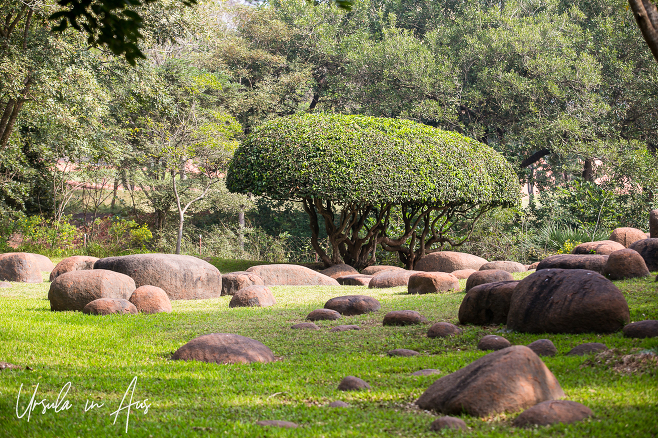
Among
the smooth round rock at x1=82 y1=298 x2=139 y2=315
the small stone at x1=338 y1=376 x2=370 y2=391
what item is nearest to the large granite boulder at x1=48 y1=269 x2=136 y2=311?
the smooth round rock at x1=82 y1=298 x2=139 y2=315

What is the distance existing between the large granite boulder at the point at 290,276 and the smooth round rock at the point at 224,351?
7.62 meters

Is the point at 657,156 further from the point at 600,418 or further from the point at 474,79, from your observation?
the point at 600,418

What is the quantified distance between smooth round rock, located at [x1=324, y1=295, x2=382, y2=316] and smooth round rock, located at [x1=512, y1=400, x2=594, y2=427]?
17.0 ft

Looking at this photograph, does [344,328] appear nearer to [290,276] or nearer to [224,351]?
[224,351]

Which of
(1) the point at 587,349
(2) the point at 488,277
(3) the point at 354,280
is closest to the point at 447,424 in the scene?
(1) the point at 587,349

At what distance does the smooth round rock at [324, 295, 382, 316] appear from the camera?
8477 mm

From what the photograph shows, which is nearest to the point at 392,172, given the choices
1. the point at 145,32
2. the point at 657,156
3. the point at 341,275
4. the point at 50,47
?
the point at 341,275

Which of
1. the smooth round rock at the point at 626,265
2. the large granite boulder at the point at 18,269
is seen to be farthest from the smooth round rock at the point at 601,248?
the large granite boulder at the point at 18,269

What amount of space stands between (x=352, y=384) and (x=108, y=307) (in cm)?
534

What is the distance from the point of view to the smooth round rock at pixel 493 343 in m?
5.54

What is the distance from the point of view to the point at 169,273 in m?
10.6

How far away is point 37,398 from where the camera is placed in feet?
13.3

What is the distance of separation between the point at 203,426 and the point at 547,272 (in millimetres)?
4524

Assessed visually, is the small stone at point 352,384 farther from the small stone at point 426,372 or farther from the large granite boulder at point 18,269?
the large granite boulder at point 18,269
